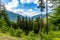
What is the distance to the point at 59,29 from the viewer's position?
10.5 metres

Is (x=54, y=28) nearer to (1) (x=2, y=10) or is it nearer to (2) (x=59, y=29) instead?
(2) (x=59, y=29)

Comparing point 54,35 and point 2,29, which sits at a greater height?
point 54,35

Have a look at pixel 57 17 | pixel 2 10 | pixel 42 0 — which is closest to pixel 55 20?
pixel 57 17

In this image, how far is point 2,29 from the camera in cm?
4531

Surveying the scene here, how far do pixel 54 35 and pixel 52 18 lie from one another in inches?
58.6

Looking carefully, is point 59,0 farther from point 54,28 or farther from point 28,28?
point 28,28

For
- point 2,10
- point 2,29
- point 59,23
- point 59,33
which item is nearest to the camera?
point 59,33

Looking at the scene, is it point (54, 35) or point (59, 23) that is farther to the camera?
point (59, 23)

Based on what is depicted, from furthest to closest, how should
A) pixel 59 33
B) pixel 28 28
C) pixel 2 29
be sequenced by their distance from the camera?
pixel 28 28 → pixel 2 29 → pixel 59 33

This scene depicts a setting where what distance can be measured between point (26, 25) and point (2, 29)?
50005mm

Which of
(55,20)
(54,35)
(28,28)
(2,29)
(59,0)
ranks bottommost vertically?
(28,28)

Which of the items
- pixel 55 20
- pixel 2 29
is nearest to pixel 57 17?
pixel 55 20

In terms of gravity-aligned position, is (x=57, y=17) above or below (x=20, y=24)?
above

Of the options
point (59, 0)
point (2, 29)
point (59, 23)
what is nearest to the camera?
point (59, 23)
